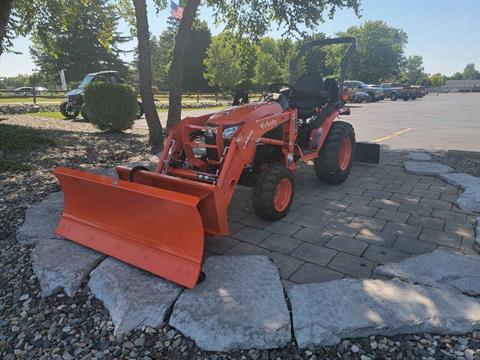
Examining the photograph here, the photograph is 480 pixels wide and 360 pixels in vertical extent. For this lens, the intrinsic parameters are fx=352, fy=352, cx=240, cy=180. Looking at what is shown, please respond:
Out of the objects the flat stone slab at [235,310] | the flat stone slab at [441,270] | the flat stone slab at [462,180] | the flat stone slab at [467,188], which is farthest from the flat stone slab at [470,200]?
the flat stone slab at [235,310]

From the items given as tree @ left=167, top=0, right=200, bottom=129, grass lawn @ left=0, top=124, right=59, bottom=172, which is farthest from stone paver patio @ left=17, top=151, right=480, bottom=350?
tree @ left=167, top=0, right=200, bottom=129

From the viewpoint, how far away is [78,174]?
→ 3377mm

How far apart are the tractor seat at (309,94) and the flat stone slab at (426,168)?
2.08 metres

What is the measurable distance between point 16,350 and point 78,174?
1.61 m

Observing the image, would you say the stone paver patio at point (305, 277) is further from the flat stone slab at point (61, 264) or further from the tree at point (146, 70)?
the tree at point (146, 70)

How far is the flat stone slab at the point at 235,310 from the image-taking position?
7.36 ft

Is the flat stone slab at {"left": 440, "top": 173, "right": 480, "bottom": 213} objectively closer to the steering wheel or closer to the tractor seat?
the tractor seat

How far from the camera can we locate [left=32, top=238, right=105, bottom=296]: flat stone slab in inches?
112

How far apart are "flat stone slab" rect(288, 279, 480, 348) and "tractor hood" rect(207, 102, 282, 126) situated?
69.4 inches

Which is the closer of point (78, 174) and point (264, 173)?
point (78, 174)

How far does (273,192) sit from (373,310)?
1626mm

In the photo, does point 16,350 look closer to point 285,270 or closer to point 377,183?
point 285,270

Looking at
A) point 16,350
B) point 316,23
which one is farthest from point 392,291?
point 316,23

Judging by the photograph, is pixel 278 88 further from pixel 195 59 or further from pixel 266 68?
pixel 195 59
